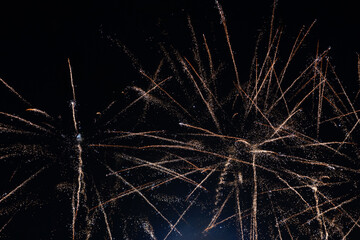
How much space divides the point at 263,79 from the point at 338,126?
1388 mm

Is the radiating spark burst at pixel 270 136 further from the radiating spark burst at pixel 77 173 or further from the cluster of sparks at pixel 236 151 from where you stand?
the radiating spark burst at pixel 77 173

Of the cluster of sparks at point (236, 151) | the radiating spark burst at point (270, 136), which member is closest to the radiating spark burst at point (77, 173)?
the cluster of sparks at point (236, 151)

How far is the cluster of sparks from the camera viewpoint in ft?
10.8

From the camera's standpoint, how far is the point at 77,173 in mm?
3281

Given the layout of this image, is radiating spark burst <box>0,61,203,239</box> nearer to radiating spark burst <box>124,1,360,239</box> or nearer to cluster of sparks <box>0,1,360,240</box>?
cluster of sparks <box>0,1,360,240</box>

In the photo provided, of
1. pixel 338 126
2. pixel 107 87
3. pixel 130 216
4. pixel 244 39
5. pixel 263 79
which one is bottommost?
pixel 338 126

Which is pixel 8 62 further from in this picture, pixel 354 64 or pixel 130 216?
pixel 354 64

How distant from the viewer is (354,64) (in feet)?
11.6

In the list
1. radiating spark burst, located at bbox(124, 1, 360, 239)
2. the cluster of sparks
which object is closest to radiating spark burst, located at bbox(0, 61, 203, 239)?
the cluster of sparks

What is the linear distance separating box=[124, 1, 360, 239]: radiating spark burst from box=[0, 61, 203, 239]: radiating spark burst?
50 cm

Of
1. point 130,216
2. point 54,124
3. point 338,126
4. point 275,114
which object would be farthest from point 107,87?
point 338,126

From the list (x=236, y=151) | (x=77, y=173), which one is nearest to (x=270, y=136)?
(x=236, y=151)

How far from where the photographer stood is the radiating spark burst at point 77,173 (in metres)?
3.23

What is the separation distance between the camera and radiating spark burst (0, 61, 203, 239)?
3.23 m
